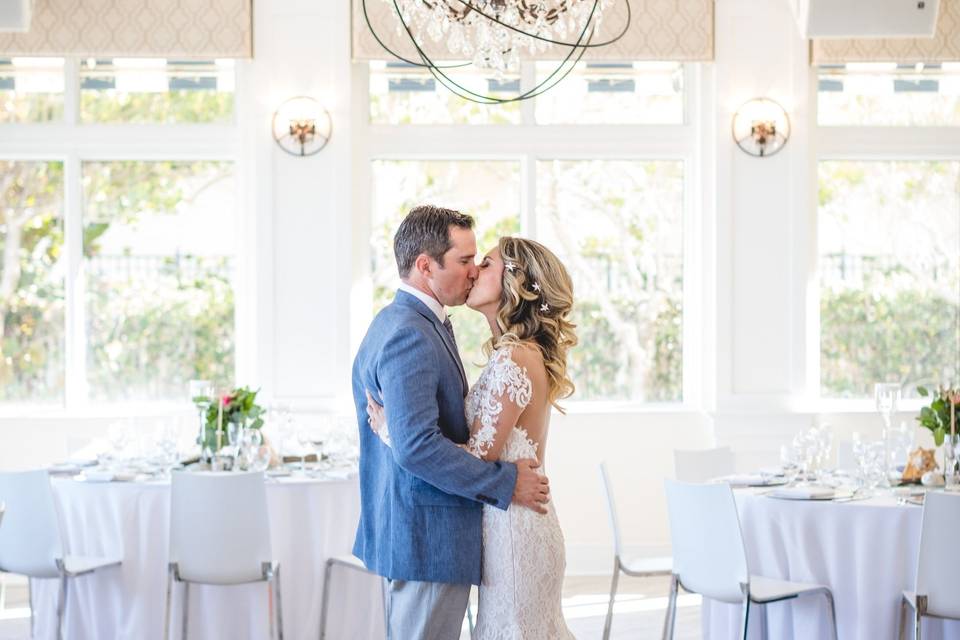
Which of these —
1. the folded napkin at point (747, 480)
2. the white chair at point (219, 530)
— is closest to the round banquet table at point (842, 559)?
the folded napkin at point (747, 480)

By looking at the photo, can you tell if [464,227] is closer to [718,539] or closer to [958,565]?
[718,539]

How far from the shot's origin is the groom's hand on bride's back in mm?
2805

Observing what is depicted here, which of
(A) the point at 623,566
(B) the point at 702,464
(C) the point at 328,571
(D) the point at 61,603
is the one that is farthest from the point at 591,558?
(D) the point at 61,603

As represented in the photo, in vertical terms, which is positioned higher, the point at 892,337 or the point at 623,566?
the point at 892,337

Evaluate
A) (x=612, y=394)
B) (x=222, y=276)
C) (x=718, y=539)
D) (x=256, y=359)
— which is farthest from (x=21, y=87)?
(x=718, y=539)

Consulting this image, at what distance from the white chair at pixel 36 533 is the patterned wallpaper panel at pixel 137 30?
322 centimetres

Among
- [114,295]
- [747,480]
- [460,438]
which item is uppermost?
[114,295]

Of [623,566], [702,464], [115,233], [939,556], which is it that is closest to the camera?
[939,556]

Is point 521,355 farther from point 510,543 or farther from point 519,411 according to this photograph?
point 510,543

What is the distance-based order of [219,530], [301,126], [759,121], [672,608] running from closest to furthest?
[219,530] < [672,608] < [301,126] < [759,121]

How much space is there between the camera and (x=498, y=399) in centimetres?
281

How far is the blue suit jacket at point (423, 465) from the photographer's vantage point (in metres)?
2.69

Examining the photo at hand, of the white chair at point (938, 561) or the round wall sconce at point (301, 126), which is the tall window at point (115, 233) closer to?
the round wall sconce at point (301, 126)

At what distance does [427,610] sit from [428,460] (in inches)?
14.6
